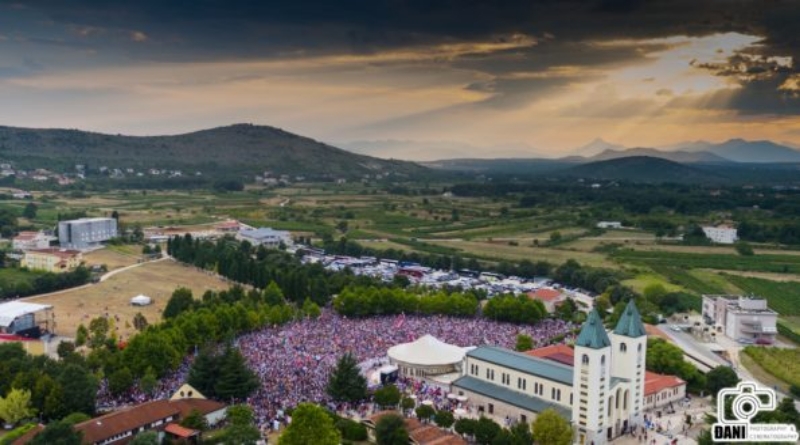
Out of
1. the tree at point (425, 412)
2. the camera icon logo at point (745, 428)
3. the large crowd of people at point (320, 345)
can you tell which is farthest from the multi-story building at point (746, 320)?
the tree at point (425, 412)

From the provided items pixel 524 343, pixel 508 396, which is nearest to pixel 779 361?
pixel 524 343

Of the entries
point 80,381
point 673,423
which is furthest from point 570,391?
point 80,381

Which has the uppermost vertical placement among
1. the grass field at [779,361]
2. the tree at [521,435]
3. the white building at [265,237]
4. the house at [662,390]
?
the white building at [265,237]

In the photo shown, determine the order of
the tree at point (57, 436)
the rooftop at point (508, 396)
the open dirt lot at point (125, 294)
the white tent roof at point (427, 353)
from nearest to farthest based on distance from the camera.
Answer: the tree at point (57, 436)
the rooftop at point (508, 396)
the white tent roof at point (427, 353)
the open dirt lot at point (125, 294)

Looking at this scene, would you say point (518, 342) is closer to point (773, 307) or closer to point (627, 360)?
point (627, 360)

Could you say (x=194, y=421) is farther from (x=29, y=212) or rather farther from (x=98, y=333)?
(x=29, y=212)

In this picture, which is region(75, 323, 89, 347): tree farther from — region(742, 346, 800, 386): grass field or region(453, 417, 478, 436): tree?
region(742, 346, 800, 386): grass field

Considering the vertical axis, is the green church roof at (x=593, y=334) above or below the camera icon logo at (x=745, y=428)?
above

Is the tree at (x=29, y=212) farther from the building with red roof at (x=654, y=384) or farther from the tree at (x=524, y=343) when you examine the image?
the building with red roof at (x=654, y=384)
